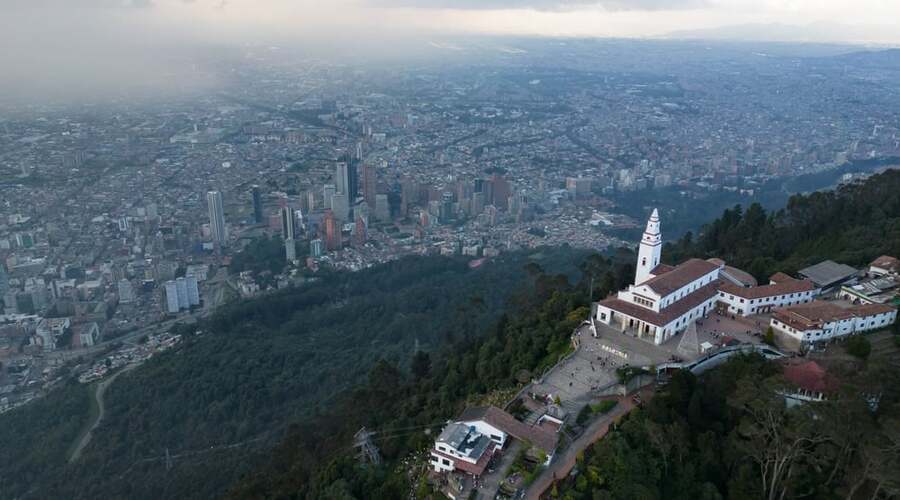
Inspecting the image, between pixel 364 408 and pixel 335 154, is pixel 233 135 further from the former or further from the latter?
pixel 364 408

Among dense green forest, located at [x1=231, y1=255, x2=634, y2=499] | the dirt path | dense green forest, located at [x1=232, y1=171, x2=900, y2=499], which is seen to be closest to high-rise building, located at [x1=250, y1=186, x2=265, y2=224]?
the dirt path

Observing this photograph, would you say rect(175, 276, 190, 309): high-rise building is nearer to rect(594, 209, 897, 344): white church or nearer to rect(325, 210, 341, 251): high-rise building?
rect(325, 210, 341, 251): high-rise building

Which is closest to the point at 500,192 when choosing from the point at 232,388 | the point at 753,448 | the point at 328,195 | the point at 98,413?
the point at 328,195

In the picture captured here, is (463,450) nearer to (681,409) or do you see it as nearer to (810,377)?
(681,409)

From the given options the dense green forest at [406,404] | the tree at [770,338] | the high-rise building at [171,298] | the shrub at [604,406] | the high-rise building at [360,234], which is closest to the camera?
the shrub at [604,406]

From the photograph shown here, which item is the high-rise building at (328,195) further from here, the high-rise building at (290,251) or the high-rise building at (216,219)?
the high-rise building at (216,219)

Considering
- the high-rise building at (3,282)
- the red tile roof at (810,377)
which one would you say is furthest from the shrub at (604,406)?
the high-rise building at (3,282)

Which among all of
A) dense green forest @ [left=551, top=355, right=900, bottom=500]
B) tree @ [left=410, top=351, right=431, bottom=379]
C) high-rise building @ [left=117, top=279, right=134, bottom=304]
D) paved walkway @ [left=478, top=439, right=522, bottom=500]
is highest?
dense green forest @ [left=551, top=355, right=900, bottom=500]
